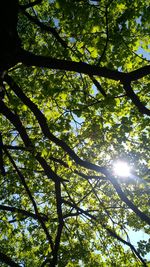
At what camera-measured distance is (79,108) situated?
7.49 metres

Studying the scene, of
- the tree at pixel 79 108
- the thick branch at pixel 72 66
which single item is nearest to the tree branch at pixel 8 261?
the tree at pixel 79 108

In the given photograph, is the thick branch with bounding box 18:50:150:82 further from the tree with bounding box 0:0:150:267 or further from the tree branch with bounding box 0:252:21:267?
the tree branch with bounding box 0:252:21:267

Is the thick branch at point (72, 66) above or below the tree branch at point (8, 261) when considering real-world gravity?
above

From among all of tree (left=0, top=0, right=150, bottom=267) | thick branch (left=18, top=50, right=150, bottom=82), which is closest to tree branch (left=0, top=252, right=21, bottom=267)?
tree (left=0, top=0, right=150, bottom=267)

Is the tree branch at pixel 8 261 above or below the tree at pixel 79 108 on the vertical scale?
below

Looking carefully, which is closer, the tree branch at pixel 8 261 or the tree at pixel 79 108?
the tree at pixel 79 108

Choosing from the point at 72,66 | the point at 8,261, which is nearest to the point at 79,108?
the point at 72,66

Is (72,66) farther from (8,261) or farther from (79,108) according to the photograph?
(8,261)

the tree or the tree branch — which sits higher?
the tree

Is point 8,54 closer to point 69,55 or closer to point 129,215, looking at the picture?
point 69,55

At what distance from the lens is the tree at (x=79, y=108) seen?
6.19 m

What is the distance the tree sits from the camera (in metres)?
6.19

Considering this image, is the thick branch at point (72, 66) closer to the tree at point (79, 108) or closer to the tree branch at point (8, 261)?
the tree at point (79, 108)

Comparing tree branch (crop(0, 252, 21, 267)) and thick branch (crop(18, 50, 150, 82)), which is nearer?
thick branch (crop(18, 50, 150, 82))
